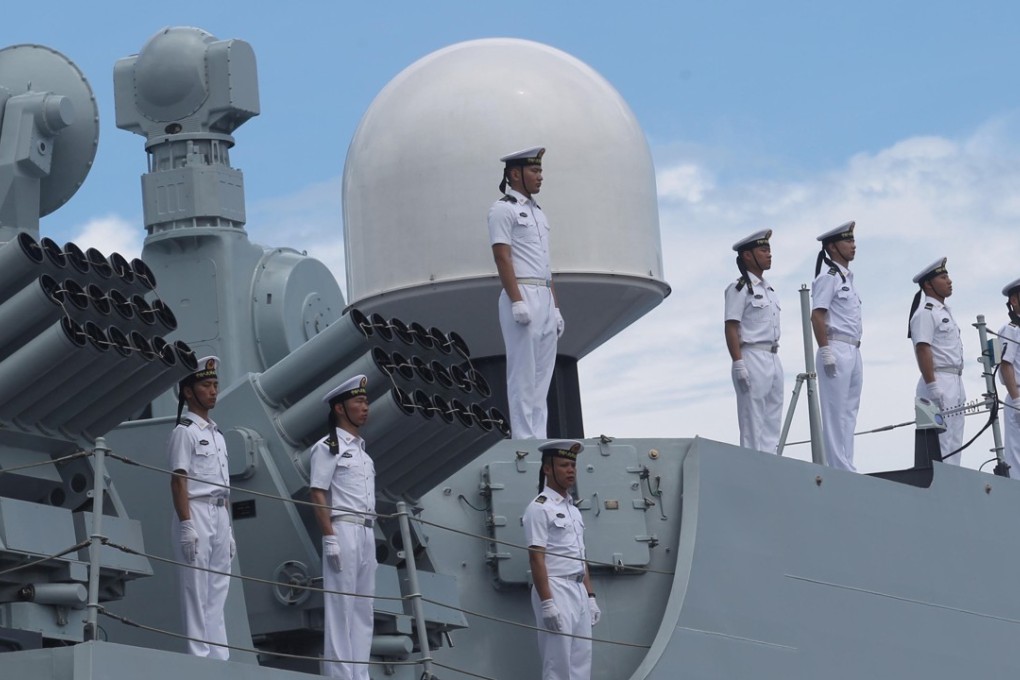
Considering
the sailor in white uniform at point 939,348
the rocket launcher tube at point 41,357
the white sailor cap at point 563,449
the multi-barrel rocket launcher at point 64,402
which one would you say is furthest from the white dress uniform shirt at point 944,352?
the rocket launcher tube at point 41,357

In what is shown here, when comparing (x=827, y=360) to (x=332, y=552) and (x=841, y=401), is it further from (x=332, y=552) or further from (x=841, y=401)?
(x=332, y=552)

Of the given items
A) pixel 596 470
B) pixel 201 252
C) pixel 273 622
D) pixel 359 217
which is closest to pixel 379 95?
pixel 359 217

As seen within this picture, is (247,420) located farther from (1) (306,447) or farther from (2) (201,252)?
(2) (201,252)

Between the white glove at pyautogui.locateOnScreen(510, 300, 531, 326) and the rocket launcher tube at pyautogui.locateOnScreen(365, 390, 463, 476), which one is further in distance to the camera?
the white glove at pyautogui.locateOnScreen(510, 300, 531, 326)

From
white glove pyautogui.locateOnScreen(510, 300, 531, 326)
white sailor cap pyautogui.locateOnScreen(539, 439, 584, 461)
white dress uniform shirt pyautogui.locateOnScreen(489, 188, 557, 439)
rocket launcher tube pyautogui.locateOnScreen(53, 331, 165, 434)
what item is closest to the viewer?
rocket launcher tube pyautogui.locateOnScreen(53, 331, 165, 434)

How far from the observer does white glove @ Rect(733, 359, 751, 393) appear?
10.1m

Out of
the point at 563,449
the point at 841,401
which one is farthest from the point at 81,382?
the point at 841,401

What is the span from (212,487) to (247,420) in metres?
0.87

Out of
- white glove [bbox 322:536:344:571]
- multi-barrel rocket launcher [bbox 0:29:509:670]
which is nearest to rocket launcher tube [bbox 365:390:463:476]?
multi-barrel rocket launcher [bbox 0:29:509:670]

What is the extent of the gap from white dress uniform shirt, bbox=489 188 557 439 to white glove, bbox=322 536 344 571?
6.39 feet

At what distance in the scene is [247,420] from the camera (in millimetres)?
8430

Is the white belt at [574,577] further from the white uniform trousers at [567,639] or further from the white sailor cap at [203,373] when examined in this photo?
the white sailor cap at [203,373]

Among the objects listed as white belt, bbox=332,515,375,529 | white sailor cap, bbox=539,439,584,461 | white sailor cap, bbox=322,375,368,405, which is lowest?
white belt, bbox=332,515,375,529

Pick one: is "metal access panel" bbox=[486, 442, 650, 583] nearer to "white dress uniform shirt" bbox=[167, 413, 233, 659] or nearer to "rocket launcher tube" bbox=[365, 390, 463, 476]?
"rocket launcher tube" bbox=[365, 390, 463, 476]
